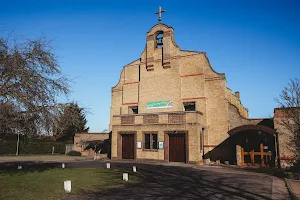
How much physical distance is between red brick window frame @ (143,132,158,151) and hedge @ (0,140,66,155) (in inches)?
740

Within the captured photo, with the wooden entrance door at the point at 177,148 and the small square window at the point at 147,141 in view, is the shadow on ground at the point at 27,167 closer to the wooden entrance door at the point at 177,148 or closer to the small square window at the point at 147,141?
the small square window at the point at 147,141

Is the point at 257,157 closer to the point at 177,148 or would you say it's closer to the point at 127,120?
the point at 177,148

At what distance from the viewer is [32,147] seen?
118 feet

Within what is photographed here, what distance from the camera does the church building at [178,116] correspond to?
2222 centimetres

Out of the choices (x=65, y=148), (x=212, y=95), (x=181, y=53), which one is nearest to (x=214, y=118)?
(x=212, y=95)

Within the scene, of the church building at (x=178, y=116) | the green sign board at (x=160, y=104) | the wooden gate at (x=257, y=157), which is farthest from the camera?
the green sign board at (x=160, y=104)

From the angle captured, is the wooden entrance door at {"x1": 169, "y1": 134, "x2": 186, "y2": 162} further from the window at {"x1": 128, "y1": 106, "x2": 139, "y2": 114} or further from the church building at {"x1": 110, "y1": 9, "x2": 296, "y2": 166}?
the window at {"x1": 128, "y1": 106, "x2": 139, "y2": 114}

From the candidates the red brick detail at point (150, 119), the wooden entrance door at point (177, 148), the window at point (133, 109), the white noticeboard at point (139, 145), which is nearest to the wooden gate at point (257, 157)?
the wooden entrance door at point (177, 148)

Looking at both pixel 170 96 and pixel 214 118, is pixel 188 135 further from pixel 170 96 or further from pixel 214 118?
pixel 170 96

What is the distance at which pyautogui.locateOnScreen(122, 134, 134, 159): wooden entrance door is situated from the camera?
2558 cm

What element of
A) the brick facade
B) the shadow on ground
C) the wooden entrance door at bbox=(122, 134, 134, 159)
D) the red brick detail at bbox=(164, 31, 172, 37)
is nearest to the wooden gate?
the brick facade

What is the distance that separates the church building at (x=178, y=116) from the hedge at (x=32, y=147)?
13417mm

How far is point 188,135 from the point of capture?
74.0ft

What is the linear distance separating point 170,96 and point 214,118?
571 centimetres
